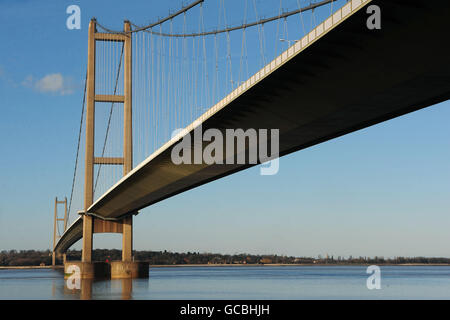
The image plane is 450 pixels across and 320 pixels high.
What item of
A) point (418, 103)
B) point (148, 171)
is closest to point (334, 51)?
point (418, 103)

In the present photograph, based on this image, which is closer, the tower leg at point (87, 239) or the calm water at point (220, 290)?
the calm water at point (220, 290)

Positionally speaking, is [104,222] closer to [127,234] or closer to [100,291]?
[127,234]

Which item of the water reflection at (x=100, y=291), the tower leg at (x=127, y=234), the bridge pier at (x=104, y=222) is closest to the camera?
the water reflection at (x=100, y=291)

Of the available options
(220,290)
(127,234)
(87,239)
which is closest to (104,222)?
(87,239)

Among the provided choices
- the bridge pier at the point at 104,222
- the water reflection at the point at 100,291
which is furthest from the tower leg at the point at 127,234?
the water reflection at the point at 100,291

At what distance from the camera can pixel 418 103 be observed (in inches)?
636

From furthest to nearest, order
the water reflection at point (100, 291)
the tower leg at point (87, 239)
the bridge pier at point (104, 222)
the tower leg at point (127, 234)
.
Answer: the tower leg at point (127, 234) < the tower leg at point (87, 239) < the bridge pier at point (104, 222) < the water reflection at point (100, 291)

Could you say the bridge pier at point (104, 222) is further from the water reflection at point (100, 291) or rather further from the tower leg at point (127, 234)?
the water reflection at point (100, 291)

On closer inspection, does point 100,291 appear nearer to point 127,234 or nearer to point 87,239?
point 87,239

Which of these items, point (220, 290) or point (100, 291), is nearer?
point (100, 291)

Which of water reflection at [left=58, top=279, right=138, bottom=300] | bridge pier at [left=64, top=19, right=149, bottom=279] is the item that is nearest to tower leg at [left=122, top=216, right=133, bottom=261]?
bridge pier at [left=64, top=19, right=149, bottom=279]

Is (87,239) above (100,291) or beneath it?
above
